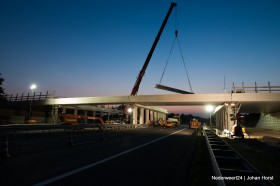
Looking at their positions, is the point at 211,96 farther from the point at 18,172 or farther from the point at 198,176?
the point at 18,172

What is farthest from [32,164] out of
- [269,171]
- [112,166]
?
[269,171]

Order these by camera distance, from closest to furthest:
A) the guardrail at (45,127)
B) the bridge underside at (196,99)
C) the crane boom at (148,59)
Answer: the guardrail at (45,127) → the bridge underside at (196,99) → the crane boom at (148,59)

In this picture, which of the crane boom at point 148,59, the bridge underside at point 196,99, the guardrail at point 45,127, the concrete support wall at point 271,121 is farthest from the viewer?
the crane boom at point 148,59

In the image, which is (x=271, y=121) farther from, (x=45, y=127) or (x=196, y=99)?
(x=45, y=127)

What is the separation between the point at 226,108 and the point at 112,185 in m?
29.2

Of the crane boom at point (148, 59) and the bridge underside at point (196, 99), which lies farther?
the crane boom at point (148, 59)

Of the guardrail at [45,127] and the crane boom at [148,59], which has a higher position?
the crane boom at [148,59]

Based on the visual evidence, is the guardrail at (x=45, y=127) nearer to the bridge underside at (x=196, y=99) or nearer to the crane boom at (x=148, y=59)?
the bridge underside at (x=196, y=99)

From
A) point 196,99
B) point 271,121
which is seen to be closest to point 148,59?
point 196,99

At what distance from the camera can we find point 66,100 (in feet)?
140

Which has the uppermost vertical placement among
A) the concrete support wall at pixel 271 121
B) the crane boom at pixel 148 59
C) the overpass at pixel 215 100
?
the crane boom at pixel 148 59

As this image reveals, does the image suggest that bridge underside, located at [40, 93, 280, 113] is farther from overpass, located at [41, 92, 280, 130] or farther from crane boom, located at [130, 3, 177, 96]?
crane boom, located at [130, 3, 177, 96]

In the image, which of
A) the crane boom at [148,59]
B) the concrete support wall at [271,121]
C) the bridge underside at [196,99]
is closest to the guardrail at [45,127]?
the bridge underside at [196,99]

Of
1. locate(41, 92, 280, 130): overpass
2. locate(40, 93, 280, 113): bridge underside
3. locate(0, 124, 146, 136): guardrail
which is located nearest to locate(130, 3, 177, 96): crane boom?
locate(41, 92, 280, 130): overpass
